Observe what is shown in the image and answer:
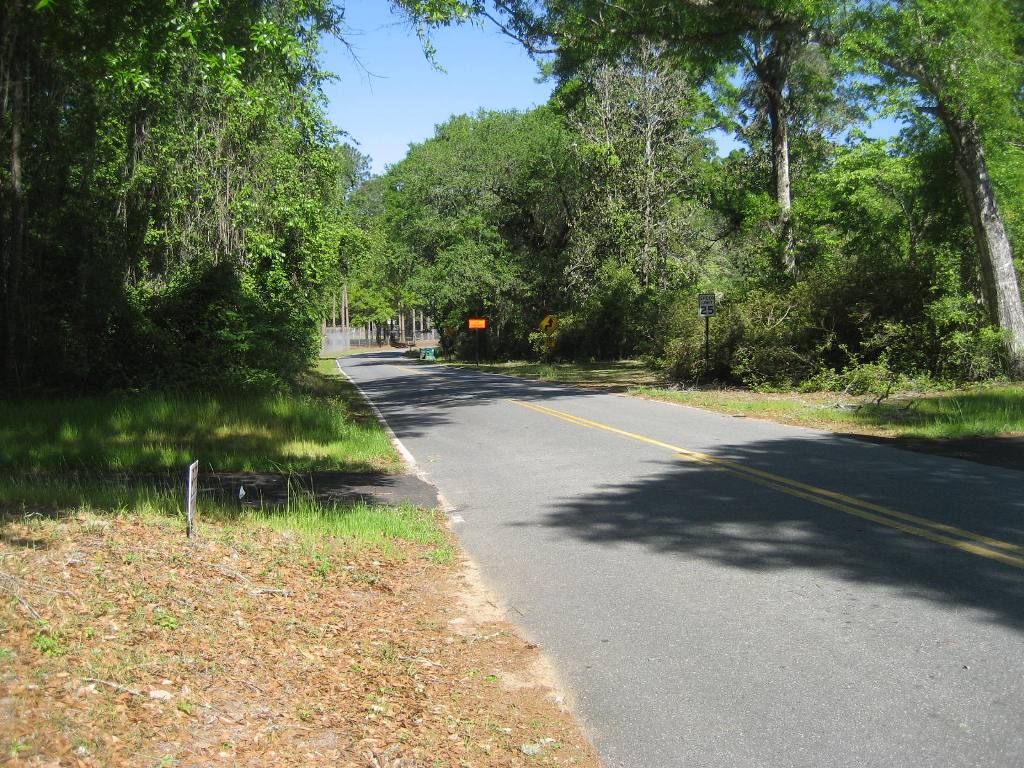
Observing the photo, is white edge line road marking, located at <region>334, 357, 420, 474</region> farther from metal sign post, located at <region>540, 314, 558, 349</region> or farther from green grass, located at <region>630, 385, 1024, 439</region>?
metal sign post, located at <region>540, 314, 558, 349</region>

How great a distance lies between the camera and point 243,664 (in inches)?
159

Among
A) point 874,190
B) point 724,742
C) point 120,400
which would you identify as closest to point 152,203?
point 120,400

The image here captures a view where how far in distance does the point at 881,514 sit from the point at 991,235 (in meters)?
14.6

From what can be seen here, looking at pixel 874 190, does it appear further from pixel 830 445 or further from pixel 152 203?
pixel 152 203

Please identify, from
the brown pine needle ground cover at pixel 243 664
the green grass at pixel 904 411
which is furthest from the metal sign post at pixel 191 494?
the green grass at pixel 904 411

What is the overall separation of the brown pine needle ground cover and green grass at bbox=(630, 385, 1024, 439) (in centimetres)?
1038

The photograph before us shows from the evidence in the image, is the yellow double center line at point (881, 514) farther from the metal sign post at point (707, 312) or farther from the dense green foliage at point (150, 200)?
the metal sign post at point (707, 312)

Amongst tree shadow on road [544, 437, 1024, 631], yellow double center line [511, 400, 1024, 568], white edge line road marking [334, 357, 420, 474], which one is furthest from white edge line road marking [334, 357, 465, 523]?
yellow double center line [511, 400, 1024, 568]

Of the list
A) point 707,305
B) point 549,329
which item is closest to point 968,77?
point 707,305

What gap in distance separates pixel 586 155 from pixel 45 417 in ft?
94.1

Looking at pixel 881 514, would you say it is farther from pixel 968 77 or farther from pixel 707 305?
pixel 707 305

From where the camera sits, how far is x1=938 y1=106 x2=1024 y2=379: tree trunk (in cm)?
1872

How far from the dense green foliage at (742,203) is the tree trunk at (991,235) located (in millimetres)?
64

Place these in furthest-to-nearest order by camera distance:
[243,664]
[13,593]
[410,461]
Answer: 1. [410,461]
2. [13,593]
3. [243,664]
